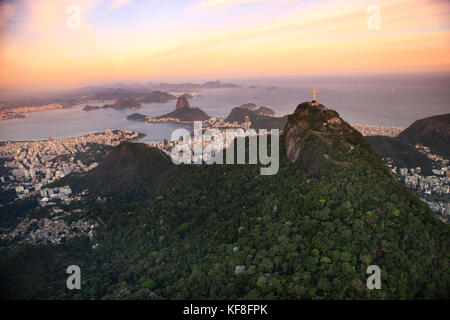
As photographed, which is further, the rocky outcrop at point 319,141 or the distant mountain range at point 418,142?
the distant mountain range at point 418,142

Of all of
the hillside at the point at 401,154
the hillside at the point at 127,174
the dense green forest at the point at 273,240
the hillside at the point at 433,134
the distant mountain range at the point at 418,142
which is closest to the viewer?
the dense green forest at the point at 273,240

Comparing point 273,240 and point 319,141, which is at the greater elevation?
point 319,141

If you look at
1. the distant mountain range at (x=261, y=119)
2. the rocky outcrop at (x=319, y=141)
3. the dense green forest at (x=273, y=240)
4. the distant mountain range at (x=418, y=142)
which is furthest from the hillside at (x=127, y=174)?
the distant mountain range at (x=261, y=119)

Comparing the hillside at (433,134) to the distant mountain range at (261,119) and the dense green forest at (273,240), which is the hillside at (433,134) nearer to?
the distant mountain range at (261,119)

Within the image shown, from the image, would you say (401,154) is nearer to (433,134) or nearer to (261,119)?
(433,134)

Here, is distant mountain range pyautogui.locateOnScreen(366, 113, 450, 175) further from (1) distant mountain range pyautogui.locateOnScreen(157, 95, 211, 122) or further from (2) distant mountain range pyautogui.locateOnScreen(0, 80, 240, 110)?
(2) distant mountain range pyautogui.locateOnScreen(0, 80, 240, 110)

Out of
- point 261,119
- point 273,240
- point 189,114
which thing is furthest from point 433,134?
point 189,114
